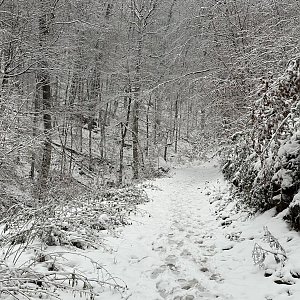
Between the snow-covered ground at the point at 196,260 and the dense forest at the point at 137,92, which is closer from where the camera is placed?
the snow-covered ground at the point at 196,260

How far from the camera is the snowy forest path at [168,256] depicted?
401 cm

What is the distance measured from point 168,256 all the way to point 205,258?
552 millimetres

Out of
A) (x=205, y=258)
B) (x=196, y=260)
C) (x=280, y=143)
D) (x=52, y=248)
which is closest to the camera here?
(x=52, y=248)

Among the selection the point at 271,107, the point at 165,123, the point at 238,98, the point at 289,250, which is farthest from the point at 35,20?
the point at 165,123

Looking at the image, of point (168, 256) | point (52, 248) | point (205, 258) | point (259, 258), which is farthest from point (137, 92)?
point (259, 258)

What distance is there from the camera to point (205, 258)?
5.12 m

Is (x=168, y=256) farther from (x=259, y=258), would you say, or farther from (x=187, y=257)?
(x=259, y=258)

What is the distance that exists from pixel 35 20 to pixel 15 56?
6.49 ft

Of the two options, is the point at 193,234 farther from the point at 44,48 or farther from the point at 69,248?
the point at 44,48

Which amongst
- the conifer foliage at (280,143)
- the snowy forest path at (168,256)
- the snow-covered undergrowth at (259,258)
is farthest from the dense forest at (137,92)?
the snowy forest path at (168,256)

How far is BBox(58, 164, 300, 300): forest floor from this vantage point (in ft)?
12.8

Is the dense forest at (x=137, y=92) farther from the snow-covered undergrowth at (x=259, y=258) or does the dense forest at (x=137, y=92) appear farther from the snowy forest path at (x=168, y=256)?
the snowy forest path at (x=168, y=256)

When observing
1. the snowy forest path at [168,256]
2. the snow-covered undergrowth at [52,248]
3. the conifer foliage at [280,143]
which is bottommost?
the snowy forest path at [168,256]

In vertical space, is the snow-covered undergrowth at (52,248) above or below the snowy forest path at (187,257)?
above
